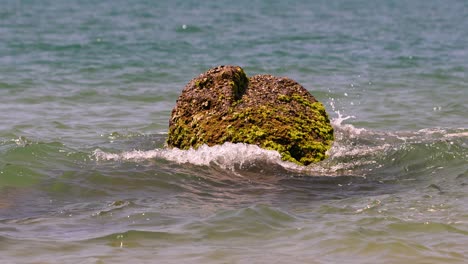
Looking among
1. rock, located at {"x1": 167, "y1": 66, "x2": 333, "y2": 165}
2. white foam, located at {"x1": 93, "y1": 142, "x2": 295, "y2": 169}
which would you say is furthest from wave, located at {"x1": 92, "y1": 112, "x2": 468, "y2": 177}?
rock, located at {"x1": 167, "y1": 66, "x2": 333, "y2": 165}

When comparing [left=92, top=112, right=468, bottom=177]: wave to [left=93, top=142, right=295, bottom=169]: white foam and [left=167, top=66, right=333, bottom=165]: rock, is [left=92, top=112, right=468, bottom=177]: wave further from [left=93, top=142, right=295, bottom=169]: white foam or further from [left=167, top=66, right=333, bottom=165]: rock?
[left=167, top=66, right=333, bottom=165]: rock

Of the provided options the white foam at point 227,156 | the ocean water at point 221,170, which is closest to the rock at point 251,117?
the white foam at point 227,156

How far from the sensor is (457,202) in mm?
8047

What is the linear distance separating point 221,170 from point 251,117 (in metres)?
0.80

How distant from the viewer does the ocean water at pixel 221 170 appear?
6762mm

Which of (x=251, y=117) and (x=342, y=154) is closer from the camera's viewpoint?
(x=251, y=117)

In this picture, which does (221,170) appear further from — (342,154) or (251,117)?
(342,154)

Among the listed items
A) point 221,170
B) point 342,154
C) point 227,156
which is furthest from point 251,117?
point 342,154

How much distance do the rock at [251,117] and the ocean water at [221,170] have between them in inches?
7.8

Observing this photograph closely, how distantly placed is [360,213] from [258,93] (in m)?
3.10

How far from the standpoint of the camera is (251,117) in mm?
9695

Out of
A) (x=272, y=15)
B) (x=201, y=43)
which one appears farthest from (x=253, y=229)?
(x=272, y=15)

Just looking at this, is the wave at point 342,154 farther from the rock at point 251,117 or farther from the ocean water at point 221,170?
the rock at point 251,117

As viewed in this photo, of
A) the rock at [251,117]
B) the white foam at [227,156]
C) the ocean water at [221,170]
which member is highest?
the rock at [251,117]
